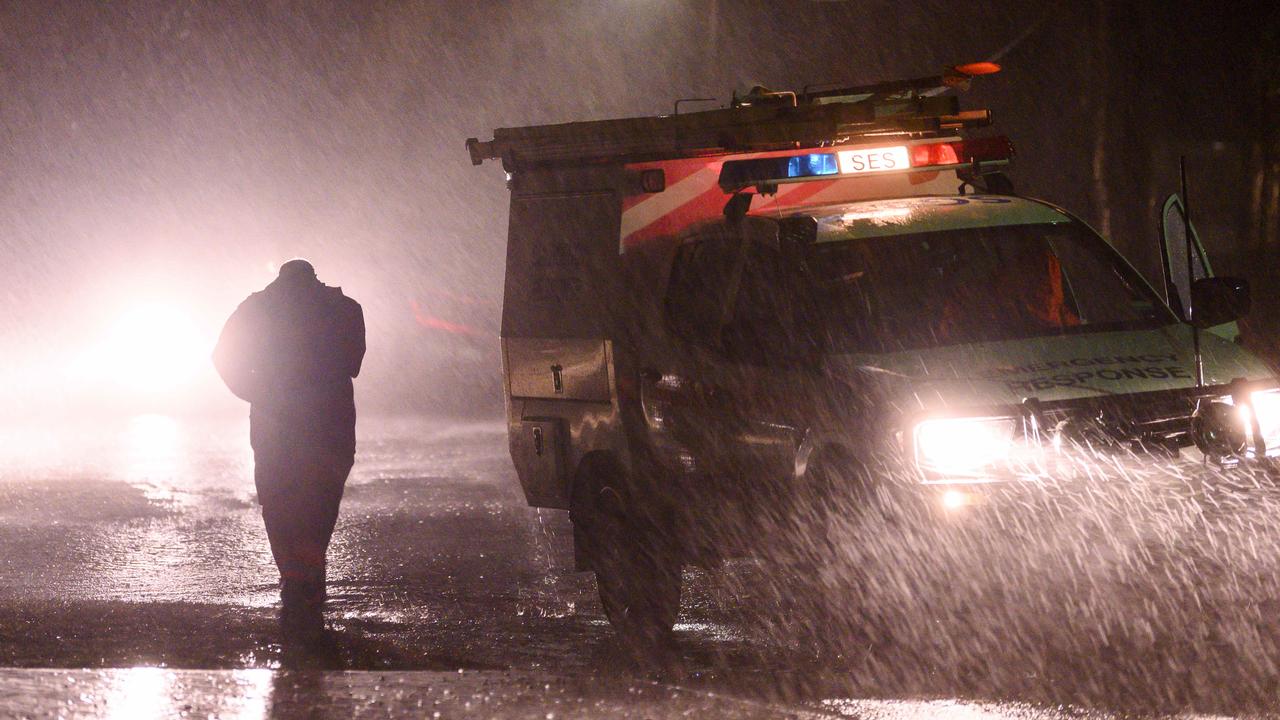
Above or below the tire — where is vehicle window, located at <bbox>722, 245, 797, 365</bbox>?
above

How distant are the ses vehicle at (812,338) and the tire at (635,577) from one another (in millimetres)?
10

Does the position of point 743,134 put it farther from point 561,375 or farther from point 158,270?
point 158,270

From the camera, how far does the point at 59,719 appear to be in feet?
18.8

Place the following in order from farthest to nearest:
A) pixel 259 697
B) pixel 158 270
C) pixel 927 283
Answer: pixel 158 270, pixel 927 283, pixel 259 697

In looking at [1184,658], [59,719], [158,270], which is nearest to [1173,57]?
[1184,658]

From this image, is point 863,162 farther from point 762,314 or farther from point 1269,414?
point 1269,414

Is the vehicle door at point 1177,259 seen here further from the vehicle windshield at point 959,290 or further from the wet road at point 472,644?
the wet road at point 472,644

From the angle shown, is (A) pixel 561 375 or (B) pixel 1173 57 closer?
(A) pixel 561 375

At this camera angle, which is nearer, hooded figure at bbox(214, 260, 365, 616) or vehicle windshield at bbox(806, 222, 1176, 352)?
vehicle windshield at bbox(806, 222, 1176, 352)

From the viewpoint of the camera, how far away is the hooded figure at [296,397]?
847 centimetres

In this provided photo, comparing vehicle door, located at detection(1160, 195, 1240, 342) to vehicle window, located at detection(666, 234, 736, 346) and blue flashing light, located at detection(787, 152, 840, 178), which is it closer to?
blue flashing light, located at detection(787, 152, 840, 178)

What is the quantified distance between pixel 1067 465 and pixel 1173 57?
53.6ft

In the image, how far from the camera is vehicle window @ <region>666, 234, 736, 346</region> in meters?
6.99

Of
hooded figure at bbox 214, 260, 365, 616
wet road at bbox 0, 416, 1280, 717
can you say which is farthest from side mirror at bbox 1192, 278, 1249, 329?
hooded figure at bbox 214, 260, 365, 616
